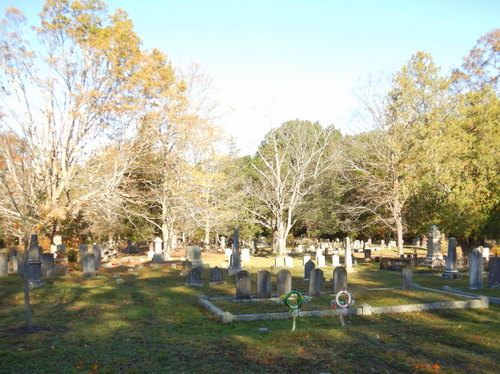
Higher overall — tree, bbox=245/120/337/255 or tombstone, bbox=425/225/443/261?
tree, bbox=245/120/337/255

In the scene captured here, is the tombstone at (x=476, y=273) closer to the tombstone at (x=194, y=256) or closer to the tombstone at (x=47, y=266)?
the tombstone at (x=194, y=256)

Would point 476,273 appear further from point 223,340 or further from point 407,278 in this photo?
point 223,340

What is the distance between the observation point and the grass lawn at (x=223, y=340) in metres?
6.42

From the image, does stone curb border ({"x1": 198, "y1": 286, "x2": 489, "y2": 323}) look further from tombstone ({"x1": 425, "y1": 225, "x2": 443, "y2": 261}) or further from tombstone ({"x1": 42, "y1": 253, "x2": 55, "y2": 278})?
tombstone ({"x1": 425, "y1": 225, "x2": 443, "y2": 261})

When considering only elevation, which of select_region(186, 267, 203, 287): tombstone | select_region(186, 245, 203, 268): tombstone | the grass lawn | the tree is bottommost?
the grass lawn

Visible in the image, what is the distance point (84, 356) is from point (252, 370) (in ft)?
9.62

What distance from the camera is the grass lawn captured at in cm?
642

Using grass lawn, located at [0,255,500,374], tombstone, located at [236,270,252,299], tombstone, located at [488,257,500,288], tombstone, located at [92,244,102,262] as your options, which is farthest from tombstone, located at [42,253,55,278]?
tombstone, located at [488,257,500,288]

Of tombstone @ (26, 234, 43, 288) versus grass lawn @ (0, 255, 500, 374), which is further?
tombstone @ (26, 234, 43, 288)

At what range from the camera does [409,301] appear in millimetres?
12422

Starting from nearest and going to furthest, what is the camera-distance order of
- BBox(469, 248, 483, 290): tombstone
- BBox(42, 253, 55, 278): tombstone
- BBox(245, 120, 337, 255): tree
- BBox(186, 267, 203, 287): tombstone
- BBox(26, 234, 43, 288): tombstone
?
BBox(469, 248, 483, 290): tombstone
BBox(26, 234, 43, 288): tombstone
BBox(186, 267, 203, 287): tombstone
BBox(42, 253, 55, 278): tombstone
BBox(245, 120, 337, 255): tree

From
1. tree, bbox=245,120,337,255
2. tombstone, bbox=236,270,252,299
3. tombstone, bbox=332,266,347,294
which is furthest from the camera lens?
tree, bbox=245,120,337,255

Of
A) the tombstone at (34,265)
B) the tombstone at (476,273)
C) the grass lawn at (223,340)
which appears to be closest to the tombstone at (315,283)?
the grass lawn at (223,340)

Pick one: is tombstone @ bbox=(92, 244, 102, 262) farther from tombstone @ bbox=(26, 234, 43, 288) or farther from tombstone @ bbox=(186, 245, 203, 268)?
tombstone @ bbox=(26, 234, 43, 288)
